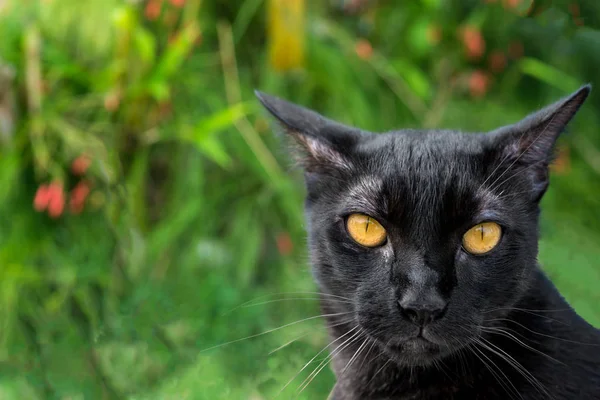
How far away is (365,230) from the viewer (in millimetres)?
993

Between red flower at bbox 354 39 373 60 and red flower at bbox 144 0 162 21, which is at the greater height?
red flower at bbox 354 39 373 60

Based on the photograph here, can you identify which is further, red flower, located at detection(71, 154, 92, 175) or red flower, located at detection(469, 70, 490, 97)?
red flower, located at detection(469, 70, 490, 97)

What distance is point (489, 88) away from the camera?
2387 millimetres

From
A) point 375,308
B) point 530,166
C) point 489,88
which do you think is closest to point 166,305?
point 375,308

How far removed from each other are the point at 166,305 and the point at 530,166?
3.59ft

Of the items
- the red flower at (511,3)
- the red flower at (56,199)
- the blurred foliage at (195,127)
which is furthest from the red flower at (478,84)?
the red flower at (56,199)

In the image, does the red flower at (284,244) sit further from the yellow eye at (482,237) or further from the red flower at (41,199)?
the yellow eye at (482,237)

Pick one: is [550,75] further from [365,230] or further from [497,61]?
[365,230]

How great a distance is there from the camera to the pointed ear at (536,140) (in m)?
0.91

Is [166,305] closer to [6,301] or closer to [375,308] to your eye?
[6,301]

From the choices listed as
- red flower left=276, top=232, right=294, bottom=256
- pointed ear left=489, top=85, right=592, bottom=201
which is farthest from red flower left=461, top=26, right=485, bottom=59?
pointed ear left=489, top=85, right=592, bottom=201

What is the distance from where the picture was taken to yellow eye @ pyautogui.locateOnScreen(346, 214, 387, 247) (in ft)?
3.21

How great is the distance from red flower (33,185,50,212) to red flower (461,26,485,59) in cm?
151

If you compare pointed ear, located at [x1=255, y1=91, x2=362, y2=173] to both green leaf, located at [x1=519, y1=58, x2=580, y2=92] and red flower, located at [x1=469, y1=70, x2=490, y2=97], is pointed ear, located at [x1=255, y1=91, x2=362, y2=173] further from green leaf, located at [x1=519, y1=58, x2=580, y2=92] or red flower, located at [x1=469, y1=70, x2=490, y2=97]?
red flower, located at [x1=469, y1=70, x2=490, y2=97]
